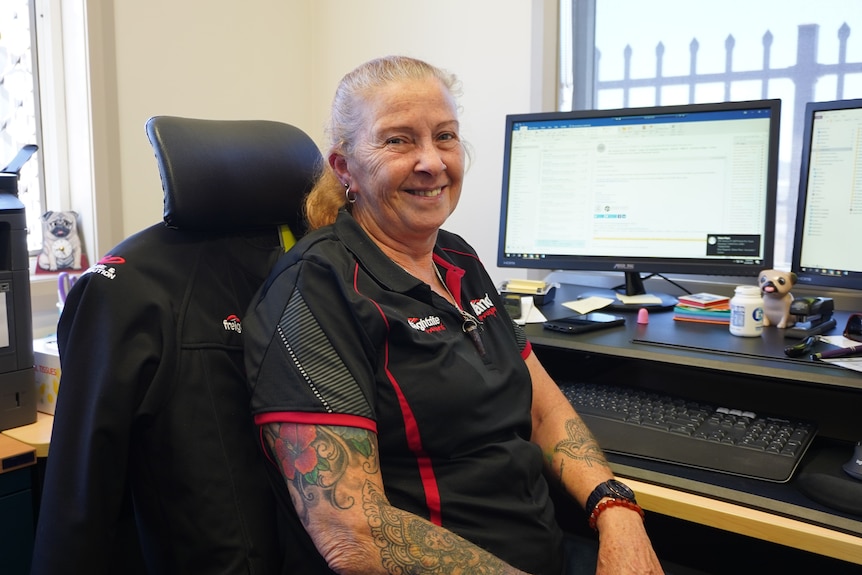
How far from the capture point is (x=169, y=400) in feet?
3.21

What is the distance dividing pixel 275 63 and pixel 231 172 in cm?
155

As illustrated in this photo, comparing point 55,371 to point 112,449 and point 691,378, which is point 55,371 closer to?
point 112,449

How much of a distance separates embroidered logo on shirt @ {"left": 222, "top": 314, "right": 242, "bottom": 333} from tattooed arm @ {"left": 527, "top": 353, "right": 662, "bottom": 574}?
563mm

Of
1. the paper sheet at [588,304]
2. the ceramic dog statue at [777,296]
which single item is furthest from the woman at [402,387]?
the ceramic dog statue at [777,296]

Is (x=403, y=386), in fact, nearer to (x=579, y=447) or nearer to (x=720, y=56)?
(x=579, y=447)

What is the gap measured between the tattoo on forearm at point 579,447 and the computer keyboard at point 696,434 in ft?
0.07

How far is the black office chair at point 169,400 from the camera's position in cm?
94

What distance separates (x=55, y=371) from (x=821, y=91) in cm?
192

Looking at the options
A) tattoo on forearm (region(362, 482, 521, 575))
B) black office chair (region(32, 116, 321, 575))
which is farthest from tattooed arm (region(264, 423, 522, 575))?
black office chair (region(32, 116, 321, 575))

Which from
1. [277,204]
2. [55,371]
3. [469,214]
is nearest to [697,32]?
[469,214]

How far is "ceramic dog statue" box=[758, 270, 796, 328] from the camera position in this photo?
145 cm

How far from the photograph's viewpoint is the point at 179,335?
100 centimetres

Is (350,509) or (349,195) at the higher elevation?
(349,195)

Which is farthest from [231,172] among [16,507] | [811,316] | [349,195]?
[811,316]
